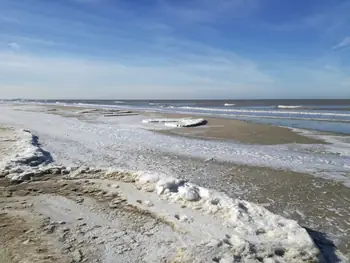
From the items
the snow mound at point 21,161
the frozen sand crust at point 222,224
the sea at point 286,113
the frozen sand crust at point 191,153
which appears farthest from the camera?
the sea at point 286,113

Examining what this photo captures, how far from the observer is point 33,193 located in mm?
7199

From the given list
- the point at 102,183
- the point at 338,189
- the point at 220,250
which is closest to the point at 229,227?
the point at 220,250

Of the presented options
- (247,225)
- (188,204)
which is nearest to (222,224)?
(247,225)

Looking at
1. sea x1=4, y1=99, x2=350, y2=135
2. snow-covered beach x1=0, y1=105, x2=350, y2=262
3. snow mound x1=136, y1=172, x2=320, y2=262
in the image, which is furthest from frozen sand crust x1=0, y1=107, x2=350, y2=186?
sea x1=4, y1=99, x2=350, y2=135

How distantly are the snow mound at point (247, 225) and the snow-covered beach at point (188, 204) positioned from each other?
0.02 meters

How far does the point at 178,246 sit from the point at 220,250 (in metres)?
0.67

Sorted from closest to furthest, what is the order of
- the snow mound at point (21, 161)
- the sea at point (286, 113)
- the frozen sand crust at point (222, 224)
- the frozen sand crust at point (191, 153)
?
1. the frozen sand crust at point (222, 224)
2. the snow mound at point (21, 161)
3. the frozen sand crust at point (191, 153)
4. the sea at point (286, 113)

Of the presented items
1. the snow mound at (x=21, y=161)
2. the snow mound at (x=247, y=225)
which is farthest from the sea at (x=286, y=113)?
the snow mound at (x=21, y=161)

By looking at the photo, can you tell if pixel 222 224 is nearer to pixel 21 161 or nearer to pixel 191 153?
pixel 21 161

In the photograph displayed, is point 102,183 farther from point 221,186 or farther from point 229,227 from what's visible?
point 229,227

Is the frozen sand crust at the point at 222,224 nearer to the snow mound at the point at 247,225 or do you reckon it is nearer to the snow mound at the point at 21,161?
the snow mound at the point at 247,225

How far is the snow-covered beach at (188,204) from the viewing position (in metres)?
4.78

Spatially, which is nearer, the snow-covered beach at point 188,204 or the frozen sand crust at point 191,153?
the snow-covered beach at point 188,204

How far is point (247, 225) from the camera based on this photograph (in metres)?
5.61
